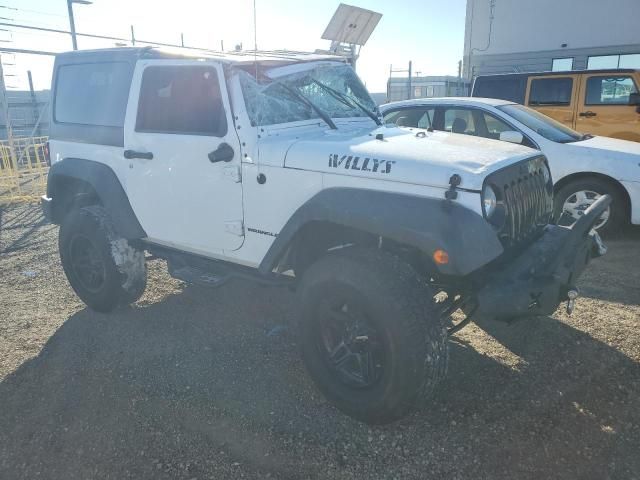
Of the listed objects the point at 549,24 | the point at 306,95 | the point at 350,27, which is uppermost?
the point at 549,24

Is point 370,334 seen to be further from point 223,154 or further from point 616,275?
point 616,275

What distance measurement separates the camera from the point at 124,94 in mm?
3973

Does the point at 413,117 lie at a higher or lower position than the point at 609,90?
lower

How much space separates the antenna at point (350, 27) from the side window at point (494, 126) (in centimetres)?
231

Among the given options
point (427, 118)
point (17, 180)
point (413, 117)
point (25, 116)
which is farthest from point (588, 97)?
point (25, 116)

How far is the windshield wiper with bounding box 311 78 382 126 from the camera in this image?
3.86 metres

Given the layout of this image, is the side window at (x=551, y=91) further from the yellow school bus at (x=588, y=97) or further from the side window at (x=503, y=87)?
the side window at (x=503, y=87)

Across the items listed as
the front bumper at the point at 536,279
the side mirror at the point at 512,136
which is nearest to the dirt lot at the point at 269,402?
the front bumper at the point at 536,279

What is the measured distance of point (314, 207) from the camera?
2.84m

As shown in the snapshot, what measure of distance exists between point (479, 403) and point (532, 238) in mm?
1070

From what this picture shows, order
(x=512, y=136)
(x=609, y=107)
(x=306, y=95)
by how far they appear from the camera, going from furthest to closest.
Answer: (x=609, y=107) → (x=512, y=136) → (x=306, y=95)

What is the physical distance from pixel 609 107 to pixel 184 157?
7.03 metres

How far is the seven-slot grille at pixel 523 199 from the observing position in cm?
279

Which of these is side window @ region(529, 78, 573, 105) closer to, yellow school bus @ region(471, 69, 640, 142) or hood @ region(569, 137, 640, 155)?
yellow school bus @ region(471, 69, 640, 142)
